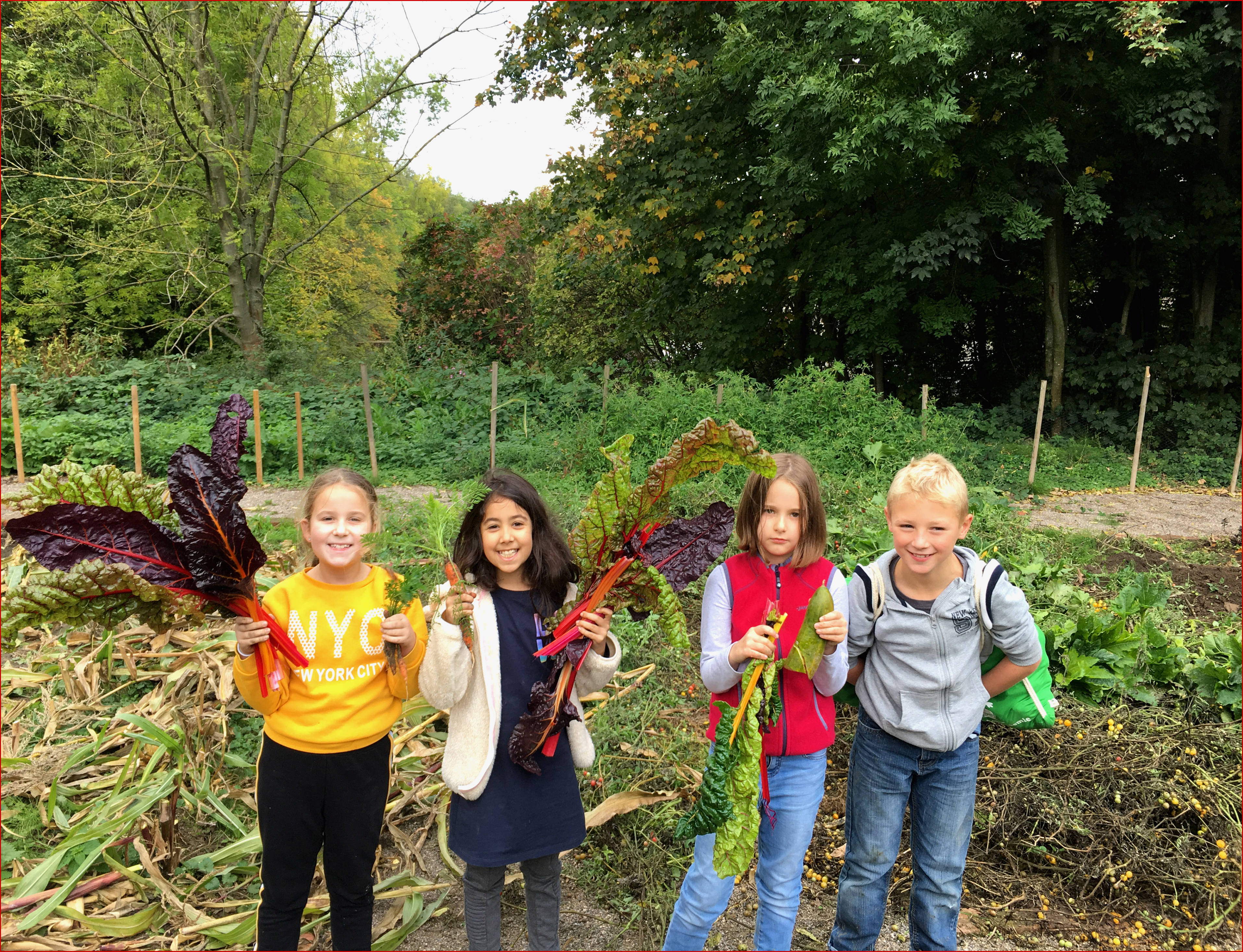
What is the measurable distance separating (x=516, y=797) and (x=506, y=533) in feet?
2.59

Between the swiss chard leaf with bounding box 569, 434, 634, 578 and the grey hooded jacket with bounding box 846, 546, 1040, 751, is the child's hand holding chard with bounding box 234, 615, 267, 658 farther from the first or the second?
the grey hooded jacket with bounding box 846, 546, 1040, 751

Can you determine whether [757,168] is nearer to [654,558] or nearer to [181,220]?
[181,220]

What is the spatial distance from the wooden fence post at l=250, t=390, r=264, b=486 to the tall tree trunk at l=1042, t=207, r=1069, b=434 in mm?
14562

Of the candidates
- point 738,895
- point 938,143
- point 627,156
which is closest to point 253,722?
point 738,895

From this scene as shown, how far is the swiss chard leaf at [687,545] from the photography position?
213 centimetres

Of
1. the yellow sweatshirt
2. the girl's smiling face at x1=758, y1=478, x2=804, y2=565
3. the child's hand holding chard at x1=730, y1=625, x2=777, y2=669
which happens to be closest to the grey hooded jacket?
the girl's smiling face at x1=758, y1=478, x2=804, y2=565

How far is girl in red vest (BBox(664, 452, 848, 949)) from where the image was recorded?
7.47 feet

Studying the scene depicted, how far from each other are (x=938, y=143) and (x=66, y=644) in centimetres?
1204

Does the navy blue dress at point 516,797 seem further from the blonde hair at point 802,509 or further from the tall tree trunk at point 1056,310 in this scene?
the tall tree trunk at point 1056,310

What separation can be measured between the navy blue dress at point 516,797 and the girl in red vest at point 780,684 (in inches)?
18.1

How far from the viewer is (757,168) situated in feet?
43.4

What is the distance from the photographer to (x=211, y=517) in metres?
1.94

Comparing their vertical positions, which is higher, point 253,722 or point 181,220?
point 181,220

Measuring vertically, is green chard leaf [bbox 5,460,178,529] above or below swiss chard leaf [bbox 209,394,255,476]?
below
